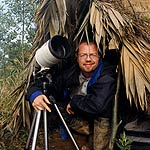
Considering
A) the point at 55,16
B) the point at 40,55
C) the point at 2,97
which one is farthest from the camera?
the point at 2,97

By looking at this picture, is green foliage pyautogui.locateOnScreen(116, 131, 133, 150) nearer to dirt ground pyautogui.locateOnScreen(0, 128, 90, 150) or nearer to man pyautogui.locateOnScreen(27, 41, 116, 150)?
man pyautogui.locateOnScreen(27, 41, 116, 150)

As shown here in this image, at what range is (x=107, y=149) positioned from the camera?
3.58 metres

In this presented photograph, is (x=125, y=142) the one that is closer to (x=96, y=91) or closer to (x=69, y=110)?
(x=96, y=91)

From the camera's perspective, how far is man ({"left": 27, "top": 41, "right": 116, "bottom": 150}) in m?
3.37

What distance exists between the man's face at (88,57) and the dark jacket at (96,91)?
65 mm

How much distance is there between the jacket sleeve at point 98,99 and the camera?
3357 millimetres

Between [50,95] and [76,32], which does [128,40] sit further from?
[50,95]

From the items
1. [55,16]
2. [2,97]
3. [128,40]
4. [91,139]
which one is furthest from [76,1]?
[2,97]

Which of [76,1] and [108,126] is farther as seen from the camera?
[76,1]

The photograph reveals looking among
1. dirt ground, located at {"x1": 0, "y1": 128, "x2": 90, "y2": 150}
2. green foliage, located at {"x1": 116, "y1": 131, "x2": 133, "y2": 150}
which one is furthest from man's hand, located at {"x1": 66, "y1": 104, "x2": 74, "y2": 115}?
green foliage, located at {"x1": 116, "y1": 131, "x2": 133, "y2": 150}

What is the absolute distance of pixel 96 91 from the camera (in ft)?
11.1

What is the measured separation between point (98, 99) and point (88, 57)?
0.41m

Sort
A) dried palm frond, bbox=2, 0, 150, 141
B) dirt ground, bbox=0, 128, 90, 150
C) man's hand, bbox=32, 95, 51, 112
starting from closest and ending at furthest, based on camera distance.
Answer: man's hand, bbox=32, 95, 51, 112, dried palm frond, bbox=2, 0, 150, 141, dirt ground, bbox=0, 128, 90, 150

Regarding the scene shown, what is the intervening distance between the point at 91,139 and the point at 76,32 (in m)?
1.04
